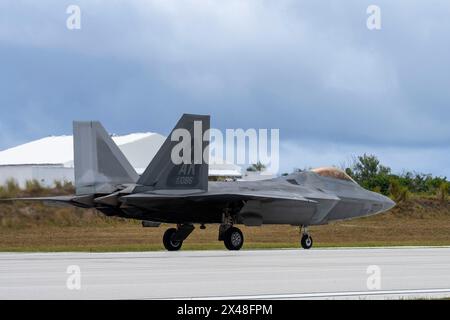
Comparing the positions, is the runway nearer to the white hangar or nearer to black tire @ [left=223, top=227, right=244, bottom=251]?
black tire @ [left=223, top=227, right=244, bottom=251]

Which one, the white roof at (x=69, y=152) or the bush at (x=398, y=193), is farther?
the white roof at (x=69, y=152)

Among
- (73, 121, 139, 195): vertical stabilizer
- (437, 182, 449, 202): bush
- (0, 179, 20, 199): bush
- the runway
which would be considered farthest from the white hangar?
the runway

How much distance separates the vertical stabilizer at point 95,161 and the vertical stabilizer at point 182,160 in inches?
66.3

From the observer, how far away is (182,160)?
26531 mm

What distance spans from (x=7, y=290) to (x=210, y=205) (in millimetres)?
15397

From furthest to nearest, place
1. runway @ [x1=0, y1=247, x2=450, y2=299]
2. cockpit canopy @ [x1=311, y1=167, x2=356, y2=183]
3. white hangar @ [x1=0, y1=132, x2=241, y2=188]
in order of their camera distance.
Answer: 1. white hangar @ [x1=0, y1=132, x2=241, y2=188]
2. cockpit canopy @ [x1=311, y1=167, x2=356, y2=183]
3. runway @ [x1=0, y1=247, x2=450, y2=299]

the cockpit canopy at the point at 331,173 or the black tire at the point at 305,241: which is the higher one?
the cockpit canopy at the point at 331,173

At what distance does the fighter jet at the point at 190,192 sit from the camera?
2659cm

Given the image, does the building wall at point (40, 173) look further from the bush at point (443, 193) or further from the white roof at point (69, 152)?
the bush at point (443, 193)

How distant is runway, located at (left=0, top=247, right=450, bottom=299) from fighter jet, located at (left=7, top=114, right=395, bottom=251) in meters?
4.29

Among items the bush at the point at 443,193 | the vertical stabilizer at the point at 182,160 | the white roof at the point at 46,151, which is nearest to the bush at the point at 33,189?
the white roof at the point at 46,151

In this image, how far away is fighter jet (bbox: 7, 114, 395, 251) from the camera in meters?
26.6

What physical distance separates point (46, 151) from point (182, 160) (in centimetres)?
4944
